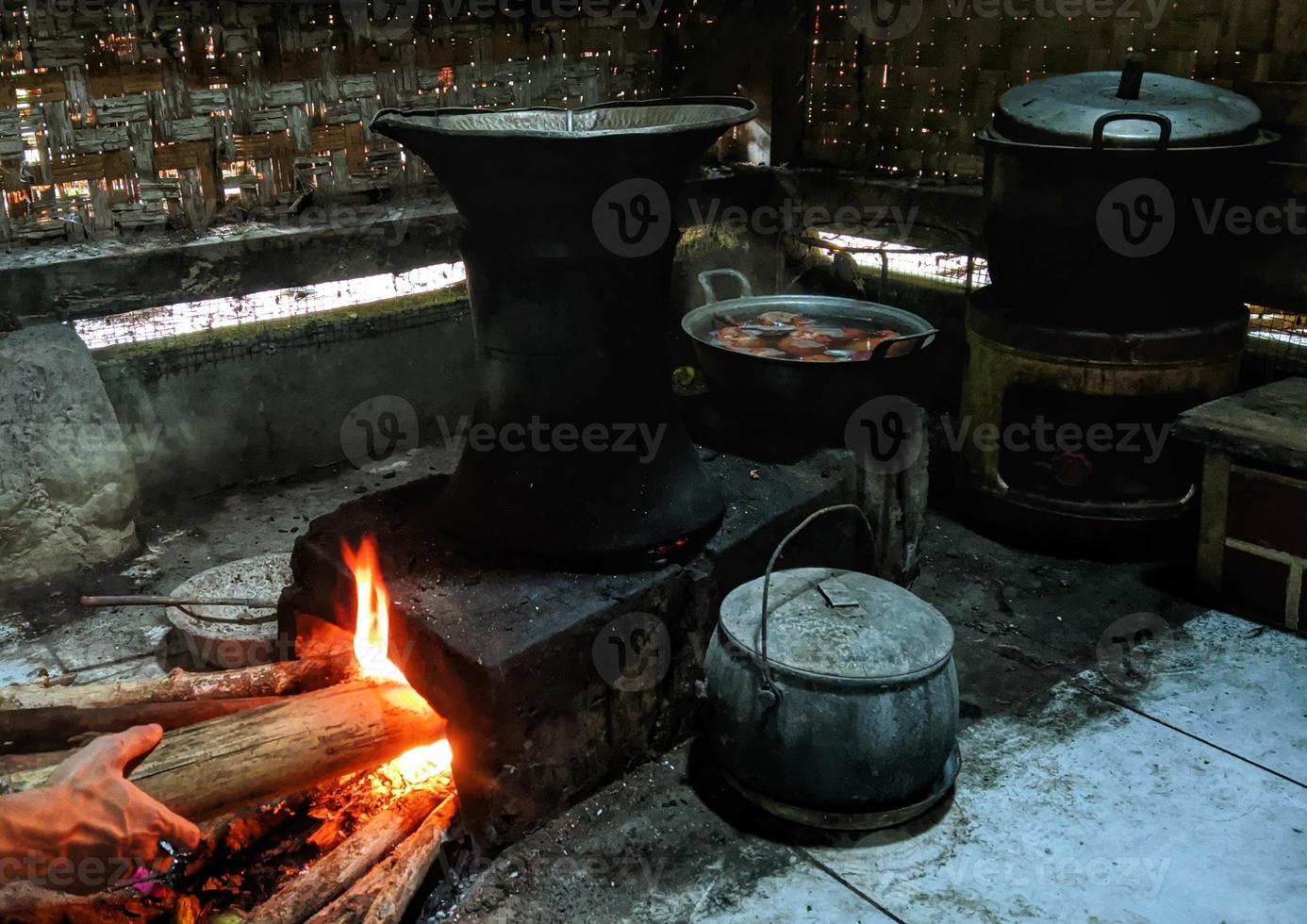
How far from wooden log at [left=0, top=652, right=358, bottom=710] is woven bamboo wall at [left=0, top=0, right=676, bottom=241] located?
8.52ft

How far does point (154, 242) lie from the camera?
5.46 m

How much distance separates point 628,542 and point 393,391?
3233mm

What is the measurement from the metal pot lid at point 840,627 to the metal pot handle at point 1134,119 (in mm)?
2317

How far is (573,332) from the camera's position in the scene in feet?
11.6

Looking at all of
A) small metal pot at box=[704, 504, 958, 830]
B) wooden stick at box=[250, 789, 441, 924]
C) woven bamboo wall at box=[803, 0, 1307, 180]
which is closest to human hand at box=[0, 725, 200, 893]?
→ wooden stick at box=[250, 789, 441, 924]

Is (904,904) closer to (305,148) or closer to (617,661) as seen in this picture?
(617,661)

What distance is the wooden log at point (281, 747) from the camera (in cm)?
316

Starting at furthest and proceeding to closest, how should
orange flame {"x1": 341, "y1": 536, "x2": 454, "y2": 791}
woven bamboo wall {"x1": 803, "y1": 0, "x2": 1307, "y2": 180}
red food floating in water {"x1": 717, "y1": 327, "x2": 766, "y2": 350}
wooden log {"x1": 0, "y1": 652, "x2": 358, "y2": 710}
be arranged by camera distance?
1. woven bamboo wall {"x1": 803, "y1": 0, "x2": 1307, "y2": 180}
2. red food floating in water {"x1": 717, "y1": 327, "x2": 766, "y2": 350}
3. orange flame {"x1": 341, "y1": 536, "x2": 454, "y2": 791}
4. wooden log {"x1": 0, "y1": 652, "x2": 358, "y2": 710}

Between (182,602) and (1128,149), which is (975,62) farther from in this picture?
(182,602)

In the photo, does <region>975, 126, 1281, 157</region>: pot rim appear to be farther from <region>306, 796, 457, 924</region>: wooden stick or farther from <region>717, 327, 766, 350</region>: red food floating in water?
<region>306, 796, 457, 924</region>: wooden stick

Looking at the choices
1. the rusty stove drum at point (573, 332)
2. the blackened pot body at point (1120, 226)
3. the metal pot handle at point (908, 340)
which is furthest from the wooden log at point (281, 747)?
the blackened pot body at point (1120, 226)

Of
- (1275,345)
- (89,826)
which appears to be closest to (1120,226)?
(1275,345)

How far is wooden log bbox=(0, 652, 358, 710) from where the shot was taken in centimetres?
356

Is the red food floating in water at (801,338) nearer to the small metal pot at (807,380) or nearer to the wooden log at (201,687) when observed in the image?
the small metal pot at (807,380)
